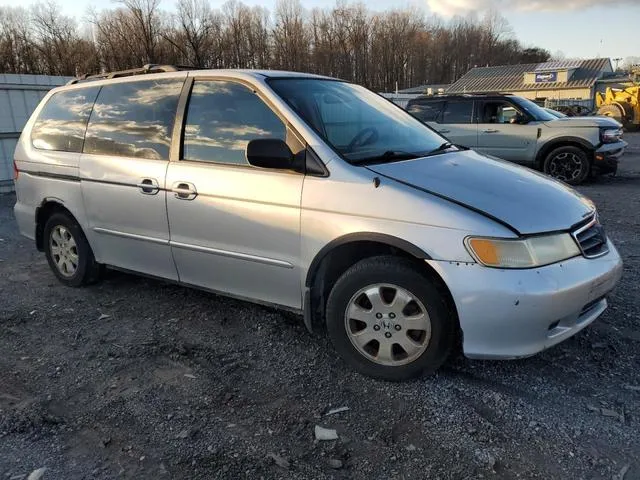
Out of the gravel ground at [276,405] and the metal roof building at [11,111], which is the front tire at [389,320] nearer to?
the gravel ground at [276,405]

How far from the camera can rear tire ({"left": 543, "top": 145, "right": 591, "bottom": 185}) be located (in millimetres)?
10125

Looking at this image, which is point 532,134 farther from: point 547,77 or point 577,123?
point 547,77

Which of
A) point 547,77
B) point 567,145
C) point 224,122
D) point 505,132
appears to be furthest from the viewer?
point 547,77

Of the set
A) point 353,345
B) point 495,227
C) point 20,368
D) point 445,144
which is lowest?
point 20,368

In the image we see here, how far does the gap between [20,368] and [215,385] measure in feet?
4.47

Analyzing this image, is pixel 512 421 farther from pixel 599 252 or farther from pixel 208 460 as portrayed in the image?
pixel 208 460

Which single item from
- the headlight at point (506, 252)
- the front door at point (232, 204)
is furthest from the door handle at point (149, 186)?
the headlight at point (506, 252)

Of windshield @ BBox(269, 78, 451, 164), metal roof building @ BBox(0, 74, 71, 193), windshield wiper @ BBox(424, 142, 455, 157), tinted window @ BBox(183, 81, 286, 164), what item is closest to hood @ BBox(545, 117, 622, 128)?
windshield @ BBox(269, 78, 451, 164)

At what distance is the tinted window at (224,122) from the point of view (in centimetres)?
345

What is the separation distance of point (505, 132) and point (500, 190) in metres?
8.10

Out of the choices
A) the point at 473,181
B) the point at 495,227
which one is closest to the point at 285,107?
the point at 473,181

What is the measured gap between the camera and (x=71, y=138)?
179 inches

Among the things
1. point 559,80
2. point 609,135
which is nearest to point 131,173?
point 609,135

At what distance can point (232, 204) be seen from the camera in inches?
135
